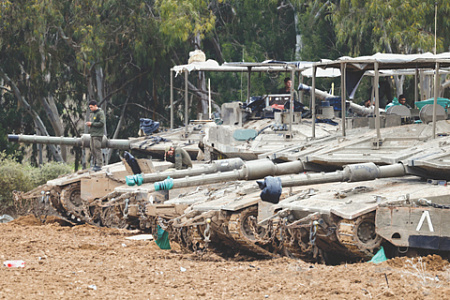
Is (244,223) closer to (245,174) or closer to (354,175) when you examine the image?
(245,174)

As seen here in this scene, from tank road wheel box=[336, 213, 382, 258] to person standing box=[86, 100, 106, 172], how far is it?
988cm

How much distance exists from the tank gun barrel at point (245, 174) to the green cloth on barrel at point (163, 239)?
3295 millimetres

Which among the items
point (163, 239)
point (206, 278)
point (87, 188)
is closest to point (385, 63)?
point (163, 239)

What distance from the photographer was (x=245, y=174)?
1032 cm

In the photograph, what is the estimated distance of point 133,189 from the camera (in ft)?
52.1

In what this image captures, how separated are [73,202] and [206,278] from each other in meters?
9.17

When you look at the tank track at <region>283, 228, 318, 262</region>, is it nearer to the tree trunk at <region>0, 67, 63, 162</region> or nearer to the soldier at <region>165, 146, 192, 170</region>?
the soldier at <region>165, 146, 192, 170</region>

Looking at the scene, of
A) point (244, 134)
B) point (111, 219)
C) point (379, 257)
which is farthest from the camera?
point (111, 219)

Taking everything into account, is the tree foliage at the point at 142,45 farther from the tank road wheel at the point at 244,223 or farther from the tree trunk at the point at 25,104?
the tank road wheel at the point at 244,223

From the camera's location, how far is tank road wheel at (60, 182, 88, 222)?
726 inches

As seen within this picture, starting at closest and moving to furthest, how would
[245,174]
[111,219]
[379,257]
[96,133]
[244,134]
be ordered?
[379,257], [245,174], [244,134], [111,219], [96,133]

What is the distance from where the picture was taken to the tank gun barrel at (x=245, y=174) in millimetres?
10297

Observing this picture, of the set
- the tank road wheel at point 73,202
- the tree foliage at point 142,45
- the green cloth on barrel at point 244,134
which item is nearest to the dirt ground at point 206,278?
the green cloth on barrel at point 244,134

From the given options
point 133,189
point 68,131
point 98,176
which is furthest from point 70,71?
point 133,189
